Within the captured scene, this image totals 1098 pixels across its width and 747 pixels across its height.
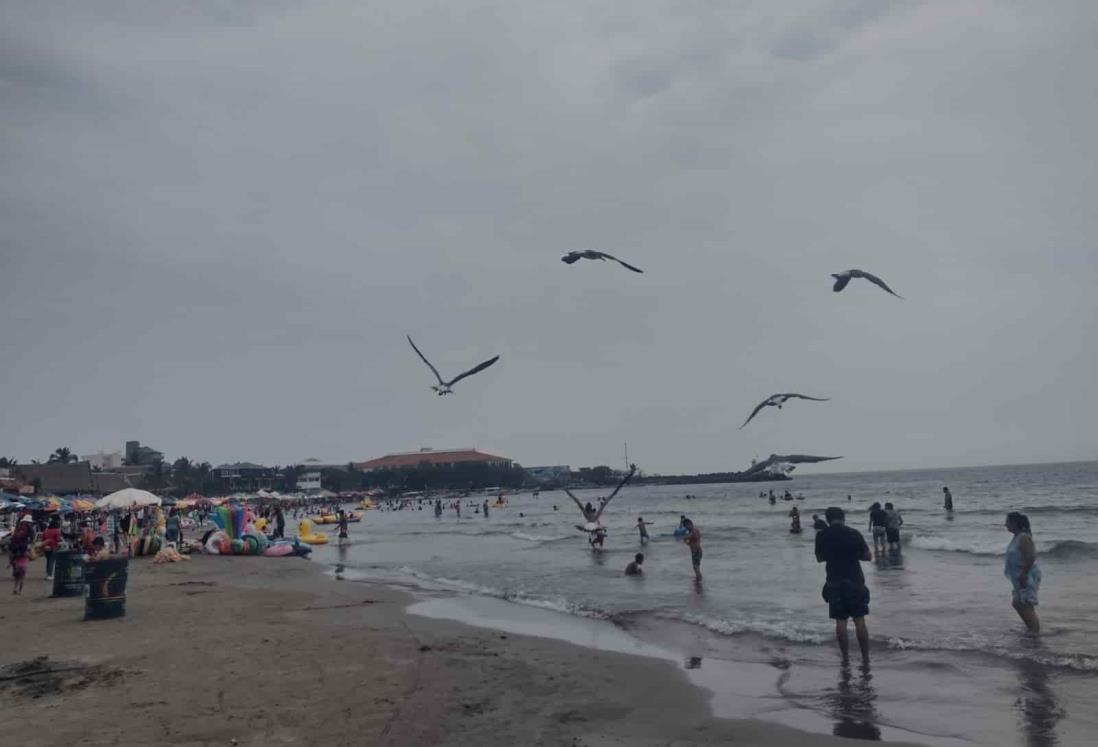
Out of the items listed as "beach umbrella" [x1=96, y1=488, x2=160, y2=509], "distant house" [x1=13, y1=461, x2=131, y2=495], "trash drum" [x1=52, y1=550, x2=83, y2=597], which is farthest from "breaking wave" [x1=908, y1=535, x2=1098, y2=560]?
"distant house" [x1=13, y1=461, x2=131, y2=495]

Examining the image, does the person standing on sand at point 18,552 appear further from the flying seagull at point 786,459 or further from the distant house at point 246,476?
the distant house at point 246,476

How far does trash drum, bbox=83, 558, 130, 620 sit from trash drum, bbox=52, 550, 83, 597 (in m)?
3.37

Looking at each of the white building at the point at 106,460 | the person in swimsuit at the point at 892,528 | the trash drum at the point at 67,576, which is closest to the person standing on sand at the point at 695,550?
the person in swimsuit at the point at 892,528

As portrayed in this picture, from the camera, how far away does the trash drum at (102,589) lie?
11.5 metres

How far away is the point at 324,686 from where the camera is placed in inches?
301

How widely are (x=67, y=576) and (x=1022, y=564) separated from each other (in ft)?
52.3

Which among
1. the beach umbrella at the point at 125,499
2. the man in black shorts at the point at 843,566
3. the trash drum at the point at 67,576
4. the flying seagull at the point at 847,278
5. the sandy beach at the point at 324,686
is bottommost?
the sandy beach at the point at 324,686

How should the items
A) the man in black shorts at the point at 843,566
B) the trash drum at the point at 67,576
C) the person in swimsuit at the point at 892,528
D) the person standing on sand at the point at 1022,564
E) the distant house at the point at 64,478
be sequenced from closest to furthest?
the man in black shorts at the point at 843,566 < the person standing on sand at the point at 1022,564 < the trash drum at the point at 67,576 < the person in swimsuit at the point at 892,528 < the distant house at the point at 64,478

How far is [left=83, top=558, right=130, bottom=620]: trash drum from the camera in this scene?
11477 millimetres

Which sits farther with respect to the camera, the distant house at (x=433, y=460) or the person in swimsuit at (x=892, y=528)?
the distant house at (x=433, y=460)

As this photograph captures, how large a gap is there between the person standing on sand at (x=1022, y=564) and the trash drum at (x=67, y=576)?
15.7 m

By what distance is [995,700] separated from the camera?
7.56 metres

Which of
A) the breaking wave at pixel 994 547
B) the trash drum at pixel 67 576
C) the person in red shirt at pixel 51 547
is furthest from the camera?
the breaking wave at pixel 994 547

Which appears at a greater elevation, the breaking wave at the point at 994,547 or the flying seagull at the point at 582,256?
the flying seagull at the point at 582,256
